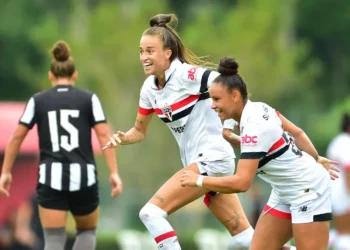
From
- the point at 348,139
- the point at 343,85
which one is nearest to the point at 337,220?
the point at 348,139

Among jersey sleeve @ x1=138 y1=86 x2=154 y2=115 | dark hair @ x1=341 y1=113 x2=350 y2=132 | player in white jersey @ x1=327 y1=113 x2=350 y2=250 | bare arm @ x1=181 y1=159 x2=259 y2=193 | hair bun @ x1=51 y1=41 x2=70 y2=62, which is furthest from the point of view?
dark hair @ x1=341 y1=113 x2=350 y2=132

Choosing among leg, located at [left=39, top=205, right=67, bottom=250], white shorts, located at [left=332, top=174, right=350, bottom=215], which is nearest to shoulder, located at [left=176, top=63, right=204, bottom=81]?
leg, located at [left=39, top=205, right=67, bottom=250]

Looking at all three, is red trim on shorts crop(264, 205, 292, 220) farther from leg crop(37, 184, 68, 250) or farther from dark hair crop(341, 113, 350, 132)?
dark hair crop(341, 113, 350, 132)

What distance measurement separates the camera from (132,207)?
29500mm

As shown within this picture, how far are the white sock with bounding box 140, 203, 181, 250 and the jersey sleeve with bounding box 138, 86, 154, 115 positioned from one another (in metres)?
1.02

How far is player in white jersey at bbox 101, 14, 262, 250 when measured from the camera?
9.06m

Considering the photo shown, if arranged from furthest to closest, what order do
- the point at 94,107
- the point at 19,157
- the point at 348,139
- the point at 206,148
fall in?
the point at 19,157, the point at 348,139, the point at 94,107, the point at 206,148

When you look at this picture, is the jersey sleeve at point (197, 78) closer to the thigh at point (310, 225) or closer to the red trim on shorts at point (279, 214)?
the red trim on shorts at point (279, 214)

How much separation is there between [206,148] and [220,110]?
0.82m

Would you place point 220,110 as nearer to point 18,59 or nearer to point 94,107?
point 94,107

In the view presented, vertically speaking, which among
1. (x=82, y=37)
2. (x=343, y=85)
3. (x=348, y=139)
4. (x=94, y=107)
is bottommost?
(x=343, y=85)

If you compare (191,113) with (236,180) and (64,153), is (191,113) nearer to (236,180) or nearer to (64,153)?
(236,180)

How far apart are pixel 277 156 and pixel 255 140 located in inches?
12.3

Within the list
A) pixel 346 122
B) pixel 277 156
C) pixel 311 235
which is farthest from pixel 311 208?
pixel 346 122
